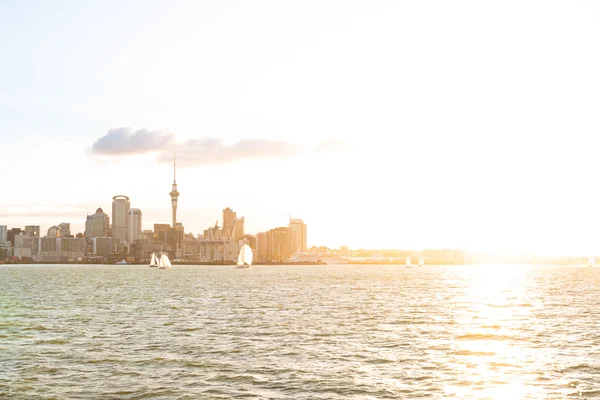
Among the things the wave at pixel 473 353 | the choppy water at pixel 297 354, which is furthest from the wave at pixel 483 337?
the wave at pixel 473 353

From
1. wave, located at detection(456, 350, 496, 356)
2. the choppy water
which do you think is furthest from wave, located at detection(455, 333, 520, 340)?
wave, located at detection(456, 350, 496, 356)

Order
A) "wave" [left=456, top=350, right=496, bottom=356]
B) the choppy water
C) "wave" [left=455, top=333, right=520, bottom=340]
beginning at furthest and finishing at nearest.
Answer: "wave" [left=455, top=333, right=520, bottom=340] → "wave" [left=456, top=350, right=496, bottom=356] → the choppy water

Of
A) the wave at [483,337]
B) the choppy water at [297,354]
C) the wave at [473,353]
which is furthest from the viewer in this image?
the wave at [483,337]

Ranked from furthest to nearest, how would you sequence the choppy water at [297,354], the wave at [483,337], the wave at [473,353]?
the wave at [483,337], the wave at [473,353], the choppy water at [297,354]

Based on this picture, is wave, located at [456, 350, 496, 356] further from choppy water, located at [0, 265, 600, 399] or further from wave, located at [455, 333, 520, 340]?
wave, located at [455, 333, 520, 340]

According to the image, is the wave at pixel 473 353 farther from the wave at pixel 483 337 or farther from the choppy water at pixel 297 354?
the wave at pixel 483 337

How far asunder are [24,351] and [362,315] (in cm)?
4320

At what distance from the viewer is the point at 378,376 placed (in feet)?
137

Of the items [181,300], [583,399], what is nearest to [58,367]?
[583,399]

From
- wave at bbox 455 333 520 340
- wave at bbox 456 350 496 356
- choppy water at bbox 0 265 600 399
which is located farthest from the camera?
wave at bbox 455 333 520 340

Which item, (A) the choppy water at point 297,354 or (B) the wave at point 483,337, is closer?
(A) the choppy water at point 297,354

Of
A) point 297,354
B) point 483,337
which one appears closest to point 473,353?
point 483,337

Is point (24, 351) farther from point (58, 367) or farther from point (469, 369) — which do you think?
point (469, 369)

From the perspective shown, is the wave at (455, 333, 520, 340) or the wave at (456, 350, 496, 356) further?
the wave at (455, 333, 520, 340)
